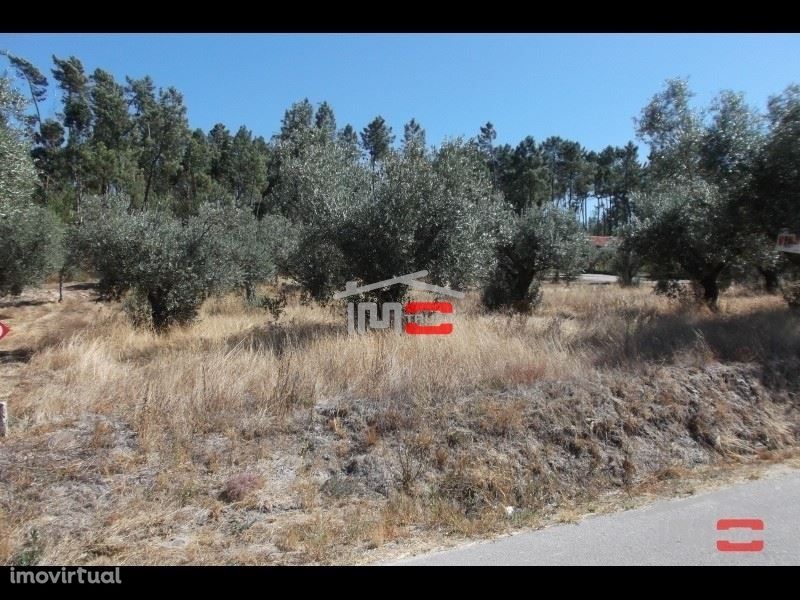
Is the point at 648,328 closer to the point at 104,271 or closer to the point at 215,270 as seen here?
the point at 215,270

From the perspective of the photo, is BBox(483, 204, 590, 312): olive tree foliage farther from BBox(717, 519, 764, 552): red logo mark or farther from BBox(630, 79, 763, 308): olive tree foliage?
BBox(717, 519, 764, 552): red logo mark

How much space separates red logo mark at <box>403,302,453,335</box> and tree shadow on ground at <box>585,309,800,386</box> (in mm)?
2627

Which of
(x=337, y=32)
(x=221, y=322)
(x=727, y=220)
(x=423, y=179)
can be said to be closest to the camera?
(x=337, y=32)

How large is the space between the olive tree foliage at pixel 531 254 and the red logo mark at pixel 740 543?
11653 millimetres

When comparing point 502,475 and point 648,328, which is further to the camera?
point 648,328

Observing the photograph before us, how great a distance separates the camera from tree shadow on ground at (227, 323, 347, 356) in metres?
8.14

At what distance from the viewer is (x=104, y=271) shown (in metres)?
11.7

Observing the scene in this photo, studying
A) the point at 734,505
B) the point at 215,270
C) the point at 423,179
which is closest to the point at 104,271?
the point at 215,270

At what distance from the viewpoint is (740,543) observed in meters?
3.42

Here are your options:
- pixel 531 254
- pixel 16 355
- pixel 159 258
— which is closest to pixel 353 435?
pixel 159 258

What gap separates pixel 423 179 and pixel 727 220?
6.52m

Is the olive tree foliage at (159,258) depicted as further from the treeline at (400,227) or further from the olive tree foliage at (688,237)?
the olive tree foliage at (688,237)

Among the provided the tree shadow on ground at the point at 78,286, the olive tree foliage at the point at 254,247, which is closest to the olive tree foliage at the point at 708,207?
the olive tree foliage at the point at 254,247

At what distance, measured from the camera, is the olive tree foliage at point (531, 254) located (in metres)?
15.7
